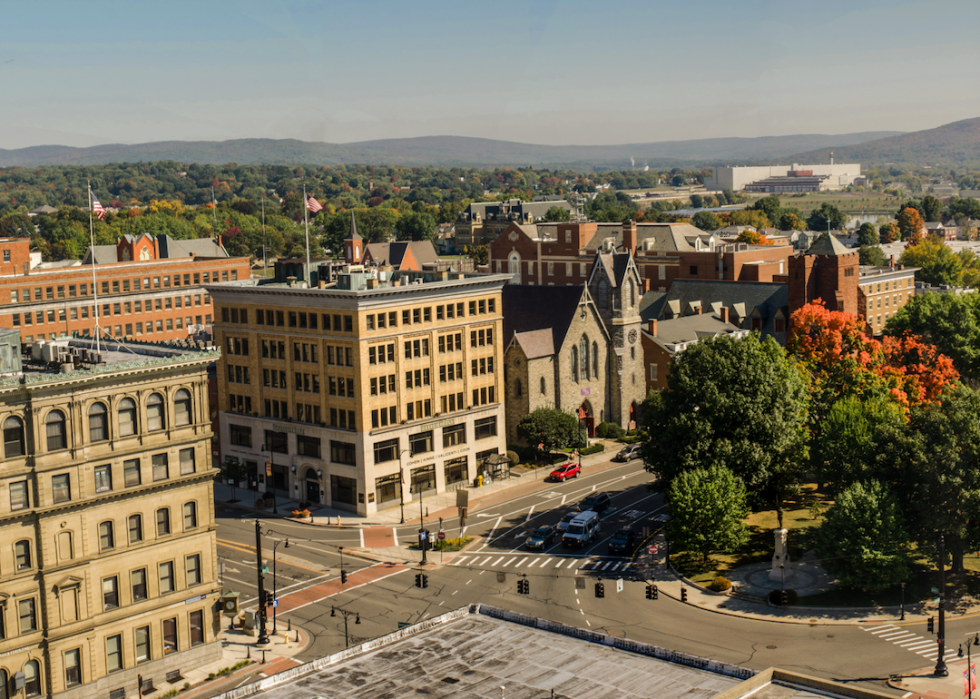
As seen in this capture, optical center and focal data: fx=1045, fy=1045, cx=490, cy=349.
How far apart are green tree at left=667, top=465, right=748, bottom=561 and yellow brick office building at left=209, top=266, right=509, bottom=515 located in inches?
1130

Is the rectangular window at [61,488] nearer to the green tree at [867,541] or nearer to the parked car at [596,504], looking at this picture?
the parked car at [596,504]

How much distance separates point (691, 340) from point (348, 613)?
6969cm

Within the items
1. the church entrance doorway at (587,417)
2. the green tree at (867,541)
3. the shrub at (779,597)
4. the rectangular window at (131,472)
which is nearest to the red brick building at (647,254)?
the church entrance doorway at (587,417)

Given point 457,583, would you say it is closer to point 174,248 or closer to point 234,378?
point 234,378

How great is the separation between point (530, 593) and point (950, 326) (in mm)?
72801

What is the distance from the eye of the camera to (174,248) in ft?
565

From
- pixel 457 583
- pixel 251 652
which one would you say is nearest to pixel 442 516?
pixel 457 583

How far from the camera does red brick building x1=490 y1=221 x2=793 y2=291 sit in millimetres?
158125

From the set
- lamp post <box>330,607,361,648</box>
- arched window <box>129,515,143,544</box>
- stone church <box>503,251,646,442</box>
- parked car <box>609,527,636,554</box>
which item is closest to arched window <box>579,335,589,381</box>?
stone church <box>503,251,646,442</box>

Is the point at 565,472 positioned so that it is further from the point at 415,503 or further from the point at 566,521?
the point at 566,521

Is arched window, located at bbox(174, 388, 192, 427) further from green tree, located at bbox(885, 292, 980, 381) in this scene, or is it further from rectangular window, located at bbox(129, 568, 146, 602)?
green tree, located at bbox(885, 292, 980, 381)

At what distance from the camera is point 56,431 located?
54.4 m

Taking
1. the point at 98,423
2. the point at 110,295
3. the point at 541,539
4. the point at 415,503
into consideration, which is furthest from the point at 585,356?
the point at 110,295

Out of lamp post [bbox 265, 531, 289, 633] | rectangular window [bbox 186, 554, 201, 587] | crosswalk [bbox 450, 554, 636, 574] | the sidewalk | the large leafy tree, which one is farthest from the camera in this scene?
the sidewalk
